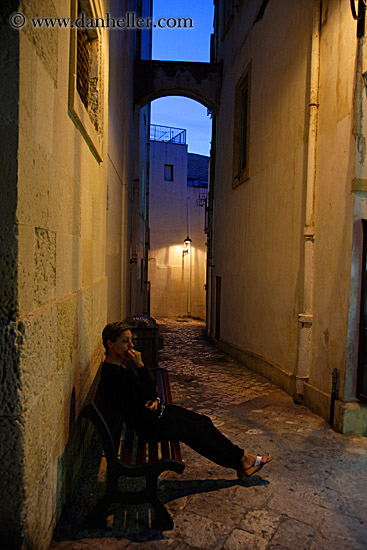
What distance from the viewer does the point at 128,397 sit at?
3.21 m

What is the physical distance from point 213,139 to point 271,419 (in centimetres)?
1038

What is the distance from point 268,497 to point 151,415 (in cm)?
112

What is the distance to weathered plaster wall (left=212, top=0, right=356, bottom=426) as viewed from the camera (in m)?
5.07

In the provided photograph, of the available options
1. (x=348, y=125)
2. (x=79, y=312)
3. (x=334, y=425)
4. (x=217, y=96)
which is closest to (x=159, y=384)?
(x=79, y=312)

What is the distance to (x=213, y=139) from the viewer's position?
44.9ft

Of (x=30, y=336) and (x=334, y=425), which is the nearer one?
(x=30, y=336)

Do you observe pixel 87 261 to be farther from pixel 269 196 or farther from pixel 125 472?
pixel 269 196

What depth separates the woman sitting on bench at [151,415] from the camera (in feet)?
10.5

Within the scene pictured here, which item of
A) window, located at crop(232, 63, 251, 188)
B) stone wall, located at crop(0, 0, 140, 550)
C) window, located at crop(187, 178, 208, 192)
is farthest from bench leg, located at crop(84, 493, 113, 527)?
window, located at crop(187, 178, 208, 192)

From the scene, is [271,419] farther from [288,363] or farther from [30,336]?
[30,336]

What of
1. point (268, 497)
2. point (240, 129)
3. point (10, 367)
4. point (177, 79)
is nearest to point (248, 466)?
point (268, 497)

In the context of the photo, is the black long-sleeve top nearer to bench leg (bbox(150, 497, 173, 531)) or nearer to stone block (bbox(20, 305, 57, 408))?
bench leg (bbox(150, 497, 173, 531))

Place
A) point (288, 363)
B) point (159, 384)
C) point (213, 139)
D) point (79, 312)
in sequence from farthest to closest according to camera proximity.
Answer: point (213, 139), point (288, 363), point (159, 384), point (79, 312)

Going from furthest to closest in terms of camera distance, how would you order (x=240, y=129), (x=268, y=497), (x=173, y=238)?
(x=173, y=238)
(x=240, y=129)
(x=268, y=497)
